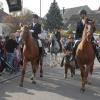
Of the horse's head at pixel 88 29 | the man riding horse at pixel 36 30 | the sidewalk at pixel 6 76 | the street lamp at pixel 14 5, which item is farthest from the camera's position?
the street lamp at pixel 14 5

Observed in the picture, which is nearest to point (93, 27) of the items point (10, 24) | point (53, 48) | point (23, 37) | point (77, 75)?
point (23, 37)

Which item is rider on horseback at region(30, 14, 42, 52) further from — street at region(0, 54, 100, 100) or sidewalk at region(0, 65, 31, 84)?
sidewalk at region(0, 65, 31, 84)

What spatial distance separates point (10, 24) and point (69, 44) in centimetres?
7562

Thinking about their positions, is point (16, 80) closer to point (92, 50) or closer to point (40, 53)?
point (40, 53)

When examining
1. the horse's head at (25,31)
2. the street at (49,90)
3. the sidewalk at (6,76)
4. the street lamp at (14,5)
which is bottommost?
the street at (49,90)

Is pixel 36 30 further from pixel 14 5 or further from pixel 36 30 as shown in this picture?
pixel 14 5

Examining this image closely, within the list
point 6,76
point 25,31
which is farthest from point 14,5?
point 25,31

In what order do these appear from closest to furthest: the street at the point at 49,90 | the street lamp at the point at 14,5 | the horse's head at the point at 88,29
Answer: the street at the point at 49,90, the horse's head at the point at 88,29, the street lamp at the point at 14,5

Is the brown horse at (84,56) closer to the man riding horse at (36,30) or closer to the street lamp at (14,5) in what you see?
the man riding horse at (36,30)

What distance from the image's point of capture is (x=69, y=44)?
16672mm

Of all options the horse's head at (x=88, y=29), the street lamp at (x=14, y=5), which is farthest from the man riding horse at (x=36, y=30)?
the street lamp at (x=14, y=5)

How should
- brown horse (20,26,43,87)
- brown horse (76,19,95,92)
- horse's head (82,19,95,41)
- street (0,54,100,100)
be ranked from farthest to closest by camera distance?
brown horse (20,26,43,87), brown horse (76,19,95,92), horse's head (82,19,95,41), street (0,54,100,100)

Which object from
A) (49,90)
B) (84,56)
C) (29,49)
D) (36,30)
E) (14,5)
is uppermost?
(14,5)

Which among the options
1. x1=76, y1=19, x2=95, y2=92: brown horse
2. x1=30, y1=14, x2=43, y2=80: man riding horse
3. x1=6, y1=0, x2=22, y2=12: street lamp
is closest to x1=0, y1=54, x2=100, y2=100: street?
x1=76, y1=19, x2=95, y2=92: brown horse
